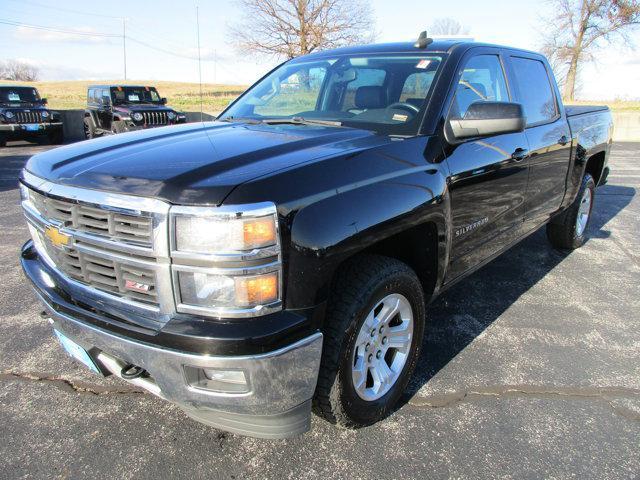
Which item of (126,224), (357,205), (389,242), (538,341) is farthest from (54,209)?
(538,341)

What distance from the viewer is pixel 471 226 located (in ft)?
9.80

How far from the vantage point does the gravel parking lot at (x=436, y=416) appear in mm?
2227

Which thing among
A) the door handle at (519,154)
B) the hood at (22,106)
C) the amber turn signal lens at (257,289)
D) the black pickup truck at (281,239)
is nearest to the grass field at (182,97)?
the hood at (22,106)

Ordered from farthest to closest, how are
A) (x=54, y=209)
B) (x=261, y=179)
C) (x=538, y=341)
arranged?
(x=538, y=341) < (x=54, y=209) < (x=261, y=179)

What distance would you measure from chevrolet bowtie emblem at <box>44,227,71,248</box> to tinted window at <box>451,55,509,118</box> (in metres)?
2.14

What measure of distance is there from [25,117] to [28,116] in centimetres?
10

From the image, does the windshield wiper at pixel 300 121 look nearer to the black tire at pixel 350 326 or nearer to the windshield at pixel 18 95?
the black tire at pixel 350 326

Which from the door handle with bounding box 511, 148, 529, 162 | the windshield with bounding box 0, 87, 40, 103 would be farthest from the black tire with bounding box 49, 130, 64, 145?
the door handle with bounding box 511, 148, 529, 162

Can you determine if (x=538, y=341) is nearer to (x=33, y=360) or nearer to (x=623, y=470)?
(x=623, y=470)

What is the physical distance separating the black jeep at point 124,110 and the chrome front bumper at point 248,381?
45.1ft

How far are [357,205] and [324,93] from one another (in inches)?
63.7

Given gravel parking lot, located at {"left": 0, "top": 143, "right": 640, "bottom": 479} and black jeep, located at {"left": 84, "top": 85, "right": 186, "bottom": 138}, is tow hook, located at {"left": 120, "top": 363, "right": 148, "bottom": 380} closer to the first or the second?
gravel parking lot, located at {"left": 0, "top": 143, "right": 640, "bottom": 479}

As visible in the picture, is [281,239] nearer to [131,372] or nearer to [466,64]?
[131,372]

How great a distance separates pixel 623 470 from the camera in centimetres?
221
